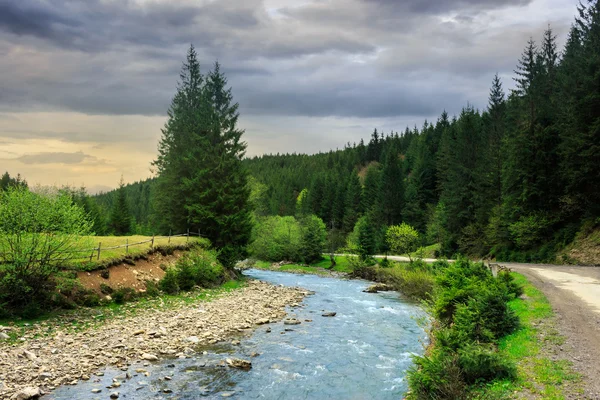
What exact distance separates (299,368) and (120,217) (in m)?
71.1

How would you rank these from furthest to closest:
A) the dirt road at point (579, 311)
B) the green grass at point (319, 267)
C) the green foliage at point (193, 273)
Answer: the green grass at point (319, 267) < the green foliage at point (193, 273) < the dirt road at point (579, 311)

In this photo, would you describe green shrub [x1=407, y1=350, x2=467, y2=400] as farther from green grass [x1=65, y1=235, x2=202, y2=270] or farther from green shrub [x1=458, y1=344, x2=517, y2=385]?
green grass [x1=65, y1=235, x2=202, y2=270]

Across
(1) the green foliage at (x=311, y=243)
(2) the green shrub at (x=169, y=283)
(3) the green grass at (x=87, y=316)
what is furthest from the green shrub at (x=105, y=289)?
(1) the green foliage at (x=311, y=243)

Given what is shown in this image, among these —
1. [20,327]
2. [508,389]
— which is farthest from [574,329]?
[20,327]

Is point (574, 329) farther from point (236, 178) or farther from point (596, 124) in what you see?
point (236, 178)

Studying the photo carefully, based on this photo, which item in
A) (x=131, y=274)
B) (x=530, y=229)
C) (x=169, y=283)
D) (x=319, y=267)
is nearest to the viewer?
(x=131, y=274)

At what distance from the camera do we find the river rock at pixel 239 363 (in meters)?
15.4

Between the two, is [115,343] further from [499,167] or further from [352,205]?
[352,205]

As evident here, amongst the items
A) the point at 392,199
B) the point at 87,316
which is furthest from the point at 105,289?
the point at 392,199

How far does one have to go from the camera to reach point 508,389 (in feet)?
29.9

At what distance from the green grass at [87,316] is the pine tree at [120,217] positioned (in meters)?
55.8

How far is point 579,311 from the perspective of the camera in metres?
15.3

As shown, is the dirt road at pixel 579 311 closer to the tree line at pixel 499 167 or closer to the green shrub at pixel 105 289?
the tree line at pixel 499 167

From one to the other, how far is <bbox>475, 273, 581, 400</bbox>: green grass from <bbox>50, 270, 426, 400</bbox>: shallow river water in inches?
164
